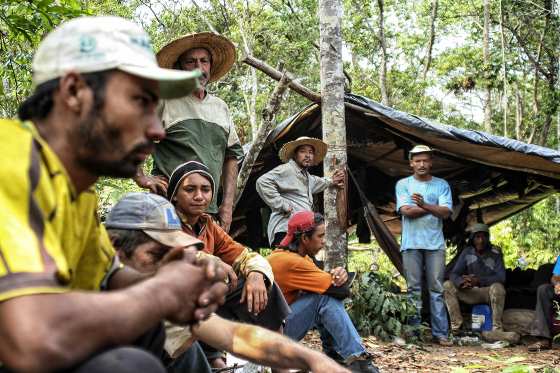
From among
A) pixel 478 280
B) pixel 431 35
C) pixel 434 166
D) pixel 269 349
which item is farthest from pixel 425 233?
pixel 431 35

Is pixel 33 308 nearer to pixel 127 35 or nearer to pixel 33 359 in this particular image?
pixel 33 359

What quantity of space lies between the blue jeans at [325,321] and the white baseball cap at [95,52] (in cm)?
328

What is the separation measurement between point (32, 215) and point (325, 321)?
11.6 feet

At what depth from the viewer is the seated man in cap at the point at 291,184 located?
6.66 meters

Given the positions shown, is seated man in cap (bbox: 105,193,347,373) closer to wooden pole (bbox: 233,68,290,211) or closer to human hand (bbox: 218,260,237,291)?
human hand (bbox: 218,260,237,291)

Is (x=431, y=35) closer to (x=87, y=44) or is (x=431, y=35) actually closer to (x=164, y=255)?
(x=164, y=255)

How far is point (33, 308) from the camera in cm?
138

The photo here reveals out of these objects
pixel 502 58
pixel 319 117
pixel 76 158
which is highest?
pixel 502 58

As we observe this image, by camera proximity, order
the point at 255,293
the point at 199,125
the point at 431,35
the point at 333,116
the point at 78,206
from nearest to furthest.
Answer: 1. the point at 78,206
2. the point at 255,293
3. the point at 199,125
4. the point at 333,116
5. the point at 431,35

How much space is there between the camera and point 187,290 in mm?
1645

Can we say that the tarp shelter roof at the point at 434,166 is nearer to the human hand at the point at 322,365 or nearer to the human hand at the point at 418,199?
the human hand at the point at 418,199

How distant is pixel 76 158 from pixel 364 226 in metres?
8.43

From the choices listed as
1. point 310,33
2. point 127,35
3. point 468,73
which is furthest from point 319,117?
point 468,73

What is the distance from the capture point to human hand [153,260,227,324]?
1.59 m
